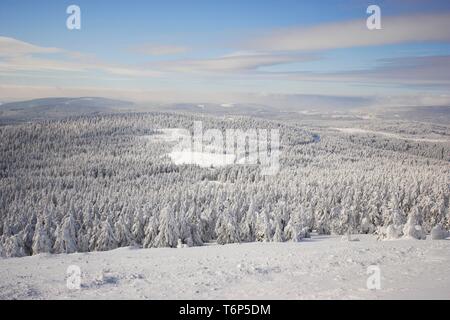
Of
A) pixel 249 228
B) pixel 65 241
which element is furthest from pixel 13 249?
pixel 249 228

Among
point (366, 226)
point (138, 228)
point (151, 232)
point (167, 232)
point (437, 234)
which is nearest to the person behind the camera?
point (437, 234)

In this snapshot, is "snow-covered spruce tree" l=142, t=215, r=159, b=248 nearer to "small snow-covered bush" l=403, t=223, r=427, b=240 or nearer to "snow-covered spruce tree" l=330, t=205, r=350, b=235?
"snow-covered spruce tree" l=330, t=205, r=350, b=235

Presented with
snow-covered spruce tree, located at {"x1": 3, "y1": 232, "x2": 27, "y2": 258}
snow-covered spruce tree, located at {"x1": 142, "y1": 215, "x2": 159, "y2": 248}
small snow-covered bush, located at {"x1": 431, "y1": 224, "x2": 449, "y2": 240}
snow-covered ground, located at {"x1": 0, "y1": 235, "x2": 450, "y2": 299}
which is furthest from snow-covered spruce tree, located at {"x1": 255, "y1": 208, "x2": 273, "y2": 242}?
snow-covered spruce tree, located at {"x1": 3, "y1": 232, "x2": 27, "y2": 258}

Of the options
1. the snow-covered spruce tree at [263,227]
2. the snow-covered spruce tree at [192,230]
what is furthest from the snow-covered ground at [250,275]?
the snow-covered spruce tree at [192,230]

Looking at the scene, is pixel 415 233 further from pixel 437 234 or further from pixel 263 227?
pixel 263 227
